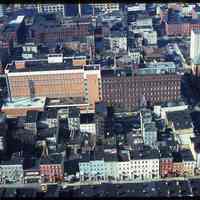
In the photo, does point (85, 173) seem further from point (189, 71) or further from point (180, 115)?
point (189, 71)

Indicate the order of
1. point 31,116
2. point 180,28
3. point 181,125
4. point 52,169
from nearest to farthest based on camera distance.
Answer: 1. point 52,169
2. point 181,125
3. point 31,116
4. point 180,28

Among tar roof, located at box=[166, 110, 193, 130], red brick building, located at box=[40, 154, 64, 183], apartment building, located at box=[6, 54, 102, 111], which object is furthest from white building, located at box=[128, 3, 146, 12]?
red brick building, located at box=[40, 154, 64, 183]

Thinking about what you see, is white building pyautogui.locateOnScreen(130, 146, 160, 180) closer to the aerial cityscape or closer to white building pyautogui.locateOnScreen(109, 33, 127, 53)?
the aerial cityscape

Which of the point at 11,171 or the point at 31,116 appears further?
the point at 31,116

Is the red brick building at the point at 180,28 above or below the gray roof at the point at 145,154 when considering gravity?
above

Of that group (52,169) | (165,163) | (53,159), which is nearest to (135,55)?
(165,163)

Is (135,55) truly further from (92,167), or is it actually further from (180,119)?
(92,167)

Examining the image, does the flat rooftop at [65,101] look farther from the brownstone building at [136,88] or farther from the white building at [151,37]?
the white building at [151,37]

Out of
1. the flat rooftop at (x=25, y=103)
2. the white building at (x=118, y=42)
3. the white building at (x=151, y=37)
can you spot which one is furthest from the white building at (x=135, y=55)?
the flat rooftop at (x=25, y=103)

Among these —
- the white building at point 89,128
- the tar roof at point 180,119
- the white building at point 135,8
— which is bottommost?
the white building at point 89,128
